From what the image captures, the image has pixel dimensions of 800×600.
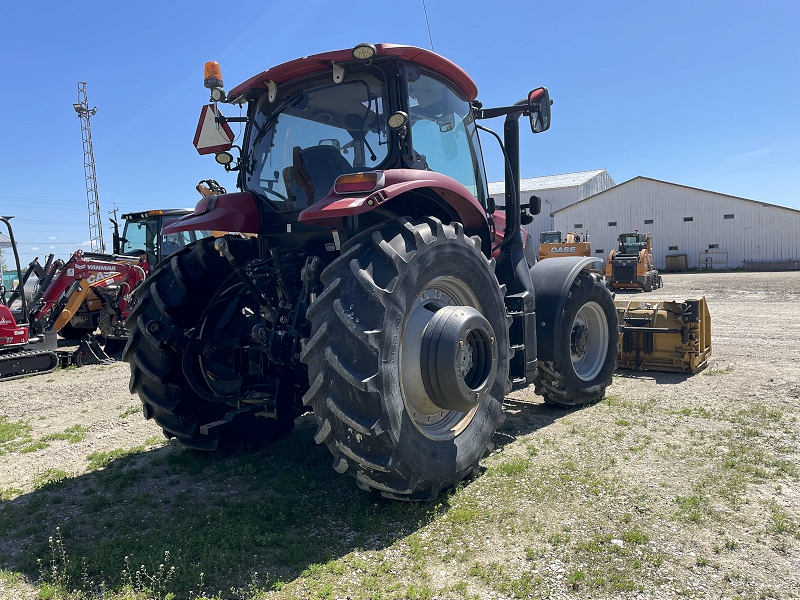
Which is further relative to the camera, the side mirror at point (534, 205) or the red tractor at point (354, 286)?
the side mirror at point (534, 205)

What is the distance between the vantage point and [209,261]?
439 centimetres

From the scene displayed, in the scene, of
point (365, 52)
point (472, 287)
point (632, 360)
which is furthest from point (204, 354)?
point (632, 360)

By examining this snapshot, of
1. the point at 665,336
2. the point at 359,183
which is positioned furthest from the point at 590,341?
the point at 359,183

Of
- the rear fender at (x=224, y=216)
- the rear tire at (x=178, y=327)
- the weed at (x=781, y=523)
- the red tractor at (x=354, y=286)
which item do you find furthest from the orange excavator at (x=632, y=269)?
the rear fender at (x=224, y=216)

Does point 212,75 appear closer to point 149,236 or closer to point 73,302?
point 73,302

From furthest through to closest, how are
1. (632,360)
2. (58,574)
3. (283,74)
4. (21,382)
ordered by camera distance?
1. (21,382)
2. (632,360)
3. (283,74)
4. (58,574)

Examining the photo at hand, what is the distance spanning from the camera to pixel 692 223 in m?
36.4

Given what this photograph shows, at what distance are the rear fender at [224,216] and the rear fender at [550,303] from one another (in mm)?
2633

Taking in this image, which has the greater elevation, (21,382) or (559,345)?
(559,345)

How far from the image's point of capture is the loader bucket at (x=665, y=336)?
7.04m

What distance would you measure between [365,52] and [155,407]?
2.83m

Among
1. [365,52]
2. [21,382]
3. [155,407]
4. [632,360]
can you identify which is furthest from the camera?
[21,382]

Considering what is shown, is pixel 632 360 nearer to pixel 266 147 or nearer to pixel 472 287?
pixel 472 287

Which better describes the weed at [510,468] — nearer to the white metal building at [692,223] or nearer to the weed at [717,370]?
the weed at [717,370]
